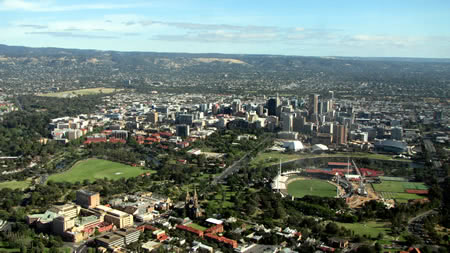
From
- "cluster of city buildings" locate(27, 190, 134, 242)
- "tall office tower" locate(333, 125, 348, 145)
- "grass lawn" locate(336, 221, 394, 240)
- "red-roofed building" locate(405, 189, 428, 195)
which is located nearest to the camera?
"cluster of city buildings" locate(27, 190, 134, 242)

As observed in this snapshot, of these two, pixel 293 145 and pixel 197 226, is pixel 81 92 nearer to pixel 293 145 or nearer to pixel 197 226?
pixel 293 145

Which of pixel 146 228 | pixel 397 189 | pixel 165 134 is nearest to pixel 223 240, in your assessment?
pixel 146 228

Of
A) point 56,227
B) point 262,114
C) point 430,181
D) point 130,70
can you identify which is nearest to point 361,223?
point 430,181

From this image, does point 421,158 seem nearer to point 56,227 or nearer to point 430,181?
point 430,181

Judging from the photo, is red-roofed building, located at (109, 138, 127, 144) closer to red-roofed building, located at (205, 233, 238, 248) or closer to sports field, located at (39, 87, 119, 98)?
red-roofed building, located at (205, 233, 238, 248)

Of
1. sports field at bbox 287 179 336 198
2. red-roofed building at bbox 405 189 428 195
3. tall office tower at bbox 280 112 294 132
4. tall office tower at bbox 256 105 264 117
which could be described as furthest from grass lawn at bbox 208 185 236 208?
tall office tower at bbox 256 105 264 117

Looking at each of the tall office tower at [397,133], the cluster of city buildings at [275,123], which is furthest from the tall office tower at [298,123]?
the tall office tower at [397,133]
